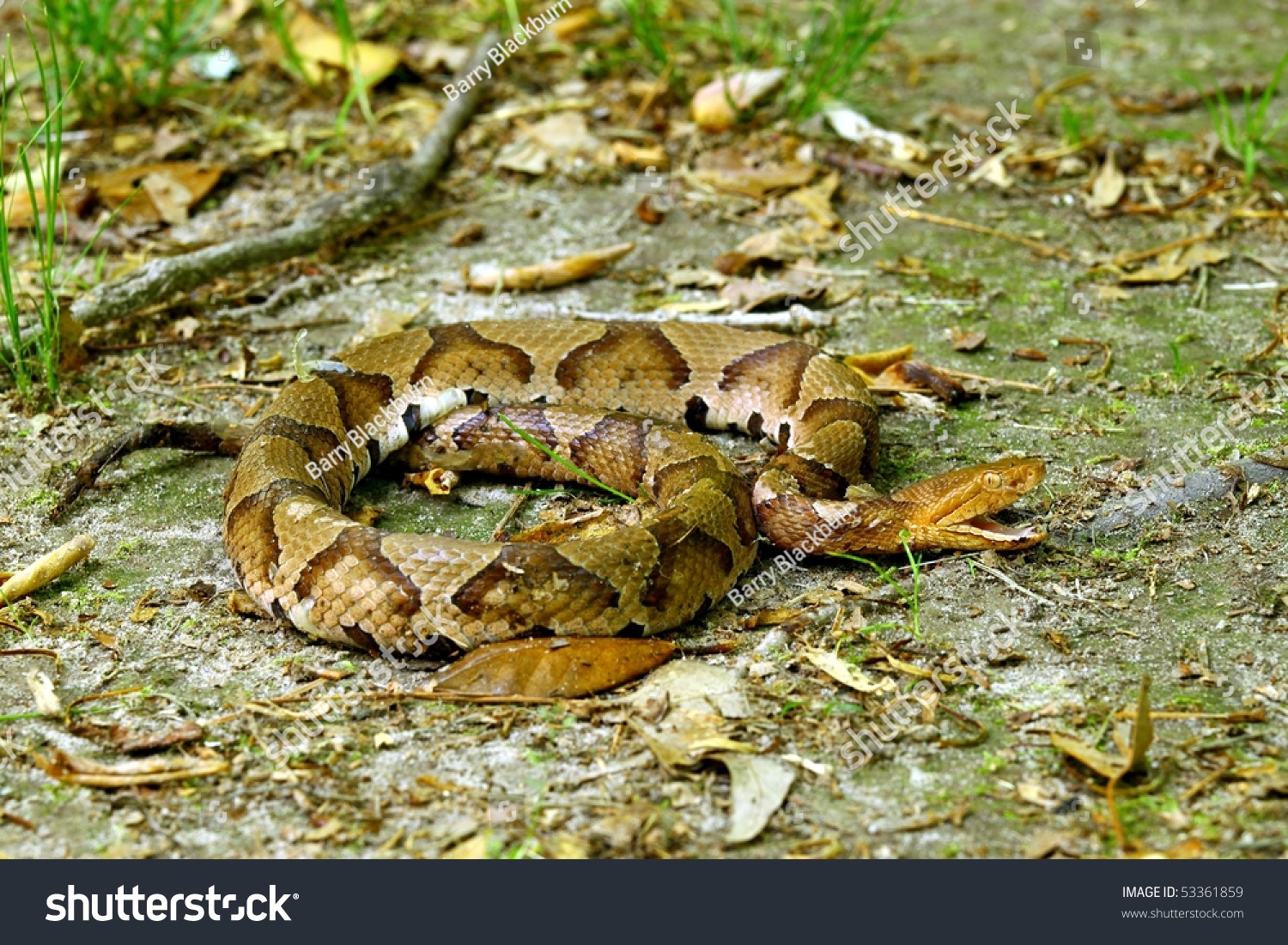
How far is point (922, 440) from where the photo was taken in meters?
5.12

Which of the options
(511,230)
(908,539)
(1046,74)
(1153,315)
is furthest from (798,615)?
(1046,74)

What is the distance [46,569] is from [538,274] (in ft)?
9.08

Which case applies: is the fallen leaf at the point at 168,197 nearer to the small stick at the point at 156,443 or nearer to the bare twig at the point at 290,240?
the bare twig at the point at 290,240

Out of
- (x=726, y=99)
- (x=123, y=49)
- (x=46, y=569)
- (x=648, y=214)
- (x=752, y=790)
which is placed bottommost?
(x=752, y=790)

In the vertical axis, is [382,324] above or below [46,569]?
above

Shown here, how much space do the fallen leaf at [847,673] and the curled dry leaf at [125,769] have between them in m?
1.73

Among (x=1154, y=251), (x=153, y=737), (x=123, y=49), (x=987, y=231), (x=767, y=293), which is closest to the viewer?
(x=153, y=737)

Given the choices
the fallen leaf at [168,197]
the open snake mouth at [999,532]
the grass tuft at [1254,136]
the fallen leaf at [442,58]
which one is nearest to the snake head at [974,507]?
the open snake mouth at [999,532]

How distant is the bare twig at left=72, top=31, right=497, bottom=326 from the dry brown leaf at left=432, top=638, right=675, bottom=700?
3.01 m

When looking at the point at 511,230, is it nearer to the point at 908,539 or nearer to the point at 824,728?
the point at 908,539

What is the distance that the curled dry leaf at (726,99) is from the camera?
739 cm

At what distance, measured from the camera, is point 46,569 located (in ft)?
14.0

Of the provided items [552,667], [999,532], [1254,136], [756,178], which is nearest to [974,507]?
[999,532]

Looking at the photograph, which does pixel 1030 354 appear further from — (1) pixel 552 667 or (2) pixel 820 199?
(1) pixel 552 667
